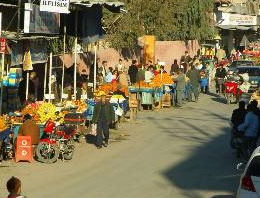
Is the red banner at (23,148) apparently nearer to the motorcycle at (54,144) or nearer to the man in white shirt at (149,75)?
the motorcycle at (54,144)

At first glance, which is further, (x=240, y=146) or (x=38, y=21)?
(x=38, y=21)

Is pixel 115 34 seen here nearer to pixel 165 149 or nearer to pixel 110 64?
pixel 110 64

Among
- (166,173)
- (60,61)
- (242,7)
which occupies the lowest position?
(166,173)

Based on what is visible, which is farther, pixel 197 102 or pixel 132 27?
pixel 132 27

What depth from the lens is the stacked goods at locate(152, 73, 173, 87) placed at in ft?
108

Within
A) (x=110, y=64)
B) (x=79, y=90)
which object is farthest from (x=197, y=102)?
(x=79, y=90)

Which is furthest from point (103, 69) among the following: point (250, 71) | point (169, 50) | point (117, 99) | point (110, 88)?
point (169, 50)

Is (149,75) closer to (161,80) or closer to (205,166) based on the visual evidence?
(161,80)

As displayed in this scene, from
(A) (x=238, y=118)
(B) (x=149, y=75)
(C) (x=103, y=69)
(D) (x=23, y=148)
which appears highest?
(C) (x=103, y=69)

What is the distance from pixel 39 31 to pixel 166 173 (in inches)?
280

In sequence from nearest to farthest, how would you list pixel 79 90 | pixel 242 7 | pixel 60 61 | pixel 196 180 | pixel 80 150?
pixel 196 180
pixel 80 150
pixel 79 90
pixel 60 61
pixel 242 7

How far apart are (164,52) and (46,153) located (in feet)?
95.1

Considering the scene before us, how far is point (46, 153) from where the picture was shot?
63.9 ft

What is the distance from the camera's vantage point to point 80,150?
2209cm
